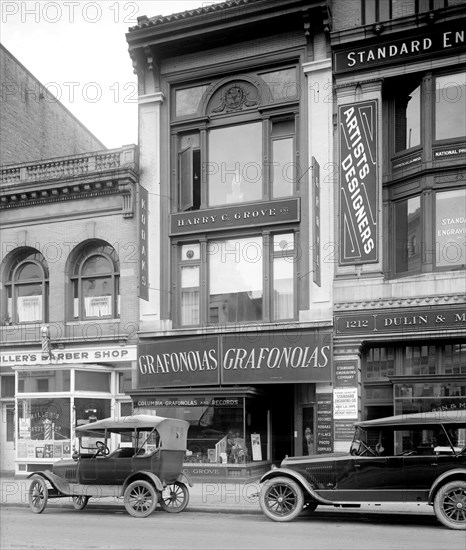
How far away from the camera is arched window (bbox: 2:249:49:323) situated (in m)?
26.2

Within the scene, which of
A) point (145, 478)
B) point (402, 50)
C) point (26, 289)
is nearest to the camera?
point (145, 478)

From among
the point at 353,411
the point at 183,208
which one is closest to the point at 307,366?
the point at 353,411

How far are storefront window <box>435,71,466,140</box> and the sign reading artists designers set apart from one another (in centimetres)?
641

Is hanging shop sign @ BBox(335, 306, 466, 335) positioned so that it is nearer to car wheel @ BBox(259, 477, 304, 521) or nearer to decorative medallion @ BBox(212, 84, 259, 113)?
decorative medallion @ BBox(212, 84, 259, 113)

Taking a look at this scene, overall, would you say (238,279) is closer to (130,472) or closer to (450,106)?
(450,106)

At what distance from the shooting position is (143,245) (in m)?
24.1

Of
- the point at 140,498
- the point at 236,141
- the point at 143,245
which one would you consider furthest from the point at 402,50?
the point at 140,498

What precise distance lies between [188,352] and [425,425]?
34.4 ft

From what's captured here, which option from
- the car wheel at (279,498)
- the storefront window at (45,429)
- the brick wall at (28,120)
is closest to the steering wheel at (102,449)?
the car wheel at (279,498)

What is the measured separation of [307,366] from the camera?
72.1ft

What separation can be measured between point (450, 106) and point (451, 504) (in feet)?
38.7

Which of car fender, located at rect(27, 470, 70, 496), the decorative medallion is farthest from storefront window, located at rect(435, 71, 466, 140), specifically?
car fender, located at rect(27, 470, 70, 496)

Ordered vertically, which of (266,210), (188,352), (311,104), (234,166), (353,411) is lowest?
(353,411)

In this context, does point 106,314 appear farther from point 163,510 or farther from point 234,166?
point 163,510
